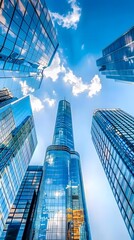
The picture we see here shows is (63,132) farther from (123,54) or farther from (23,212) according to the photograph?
(123,54)

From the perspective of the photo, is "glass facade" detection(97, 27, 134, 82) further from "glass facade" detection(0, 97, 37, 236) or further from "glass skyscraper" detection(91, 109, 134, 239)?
"glass facade" detection(0, 97, 37, 236)

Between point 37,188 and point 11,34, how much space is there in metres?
66.4

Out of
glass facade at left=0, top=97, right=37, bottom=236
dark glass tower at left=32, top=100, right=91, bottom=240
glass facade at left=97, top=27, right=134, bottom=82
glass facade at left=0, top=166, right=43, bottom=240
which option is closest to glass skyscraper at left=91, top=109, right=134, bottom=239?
dark glass tower at left=32, top=100, right=91, bottom=240

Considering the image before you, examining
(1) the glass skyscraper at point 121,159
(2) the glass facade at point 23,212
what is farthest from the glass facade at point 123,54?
(2) the glass facade at point 23,212

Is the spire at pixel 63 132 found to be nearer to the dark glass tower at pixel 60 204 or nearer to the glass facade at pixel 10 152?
the dark glass tower at pixel 60 204

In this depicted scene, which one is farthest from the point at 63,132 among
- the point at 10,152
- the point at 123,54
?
the point at 123,54

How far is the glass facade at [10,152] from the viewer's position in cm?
4819

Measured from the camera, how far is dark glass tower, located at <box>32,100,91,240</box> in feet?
161

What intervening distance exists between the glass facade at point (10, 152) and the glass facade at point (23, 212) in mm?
7576

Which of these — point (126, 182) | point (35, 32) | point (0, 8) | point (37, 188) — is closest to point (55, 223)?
point (126, 182)

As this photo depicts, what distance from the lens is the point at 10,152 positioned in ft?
187

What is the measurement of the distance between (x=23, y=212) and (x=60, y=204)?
43.8 feet

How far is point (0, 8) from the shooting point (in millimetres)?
17516

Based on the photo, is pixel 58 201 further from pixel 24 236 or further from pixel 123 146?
pixel 123 146
